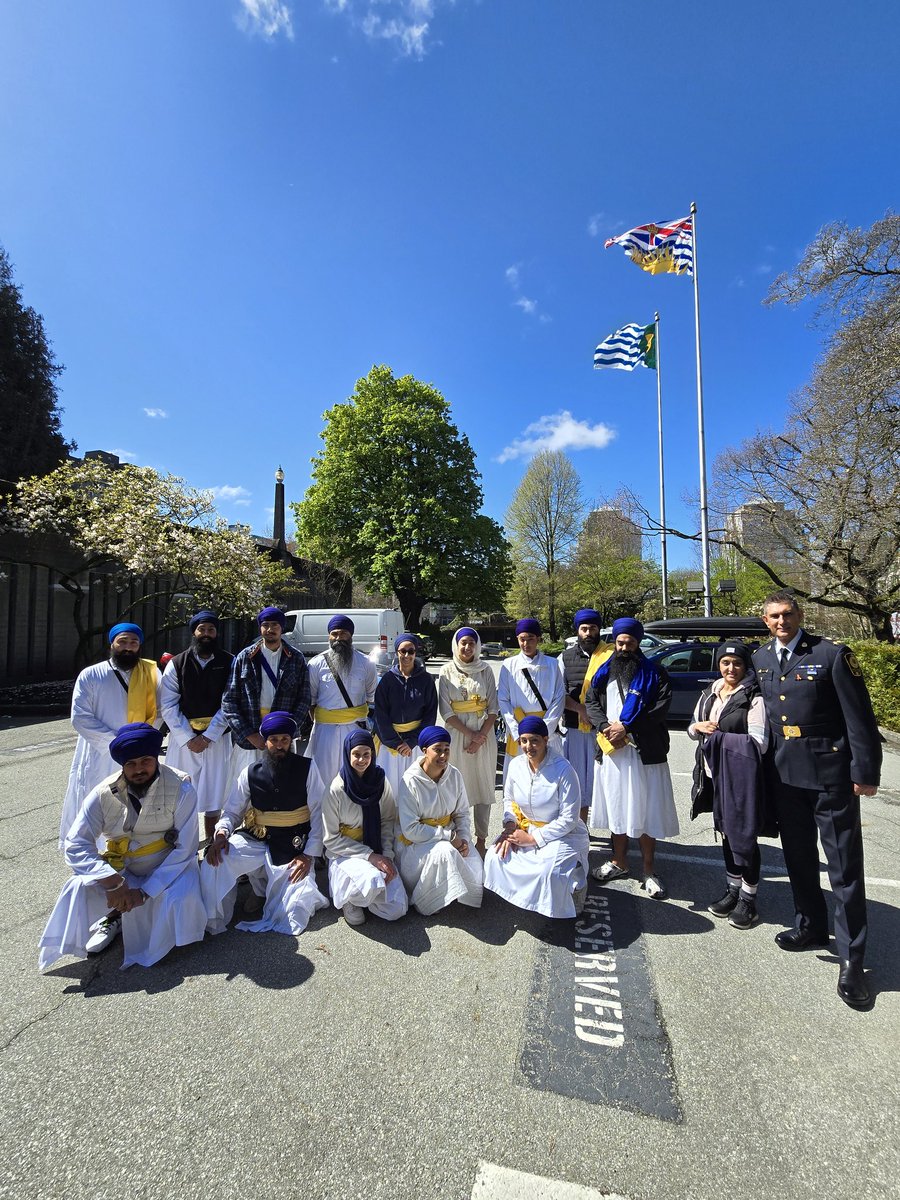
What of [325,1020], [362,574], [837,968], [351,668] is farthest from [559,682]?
[362,574]

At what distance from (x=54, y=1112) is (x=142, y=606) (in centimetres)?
2068

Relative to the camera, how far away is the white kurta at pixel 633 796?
4082 millimetres

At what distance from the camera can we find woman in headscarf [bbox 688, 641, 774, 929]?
3.52m

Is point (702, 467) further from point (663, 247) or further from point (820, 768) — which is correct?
point (820, 768)

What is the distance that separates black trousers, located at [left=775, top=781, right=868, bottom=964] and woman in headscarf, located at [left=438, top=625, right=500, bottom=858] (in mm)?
2089

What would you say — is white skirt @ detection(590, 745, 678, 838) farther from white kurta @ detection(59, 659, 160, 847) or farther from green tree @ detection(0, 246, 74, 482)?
green tree @ detection(0, 246, 74, 482)

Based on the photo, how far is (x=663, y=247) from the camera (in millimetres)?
19172

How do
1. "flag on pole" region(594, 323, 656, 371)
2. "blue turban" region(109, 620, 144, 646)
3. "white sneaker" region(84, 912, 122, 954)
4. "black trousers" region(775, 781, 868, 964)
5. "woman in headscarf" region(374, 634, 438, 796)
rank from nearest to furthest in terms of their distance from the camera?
"black trousers" region(775, 781, 868, 964) → "white sneaker" region(84, 912, 122, 954) → "blue turban" region(109, 620, 144, 646) → "woman in headscarf" region(374, 634, 438, 796) → "flag on pole" region(594, 323, 656, 371)

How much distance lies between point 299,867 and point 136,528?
1181cm

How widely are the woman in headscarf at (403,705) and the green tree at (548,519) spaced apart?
28594 mm

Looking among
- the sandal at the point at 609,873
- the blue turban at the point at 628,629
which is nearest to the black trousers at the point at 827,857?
the sandal at the point at 609,873

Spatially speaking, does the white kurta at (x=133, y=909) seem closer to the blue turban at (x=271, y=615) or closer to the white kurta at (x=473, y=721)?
the blue turban at (x=271, y=615)

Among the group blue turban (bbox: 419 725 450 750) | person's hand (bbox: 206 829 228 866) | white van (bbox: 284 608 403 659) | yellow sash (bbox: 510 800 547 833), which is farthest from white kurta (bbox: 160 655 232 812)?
white van (bbox: 284 608 403 659)

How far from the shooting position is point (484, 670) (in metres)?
4.93
